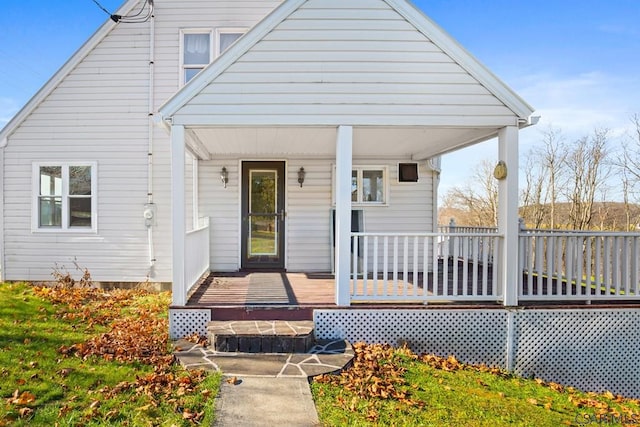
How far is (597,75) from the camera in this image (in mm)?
22062

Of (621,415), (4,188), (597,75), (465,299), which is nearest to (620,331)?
(621,415)

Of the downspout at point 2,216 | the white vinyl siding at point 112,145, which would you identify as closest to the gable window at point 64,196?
the white vinyl siding at point 112,145

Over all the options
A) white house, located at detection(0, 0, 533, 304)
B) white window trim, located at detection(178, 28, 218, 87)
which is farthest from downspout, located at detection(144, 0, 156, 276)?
white window trim, located at detection(178, 28, 218, 87)

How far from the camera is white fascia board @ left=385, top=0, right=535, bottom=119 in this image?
5055 millimetres

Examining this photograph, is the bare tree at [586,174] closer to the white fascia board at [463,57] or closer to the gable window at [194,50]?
the white fascia board at [463,57]

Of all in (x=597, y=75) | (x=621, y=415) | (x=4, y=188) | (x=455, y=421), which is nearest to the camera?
(x=455, y=421)

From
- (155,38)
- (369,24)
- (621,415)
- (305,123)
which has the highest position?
(155,38)

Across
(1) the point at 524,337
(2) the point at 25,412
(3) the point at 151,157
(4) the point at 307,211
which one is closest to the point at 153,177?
(3) the point at 151,157

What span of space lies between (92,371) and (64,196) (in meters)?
5.32

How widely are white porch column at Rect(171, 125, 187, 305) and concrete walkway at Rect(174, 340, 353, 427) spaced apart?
73 centimetres

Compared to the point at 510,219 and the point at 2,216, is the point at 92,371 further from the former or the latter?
→ the point at 2,216

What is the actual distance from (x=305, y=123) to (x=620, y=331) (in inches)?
202

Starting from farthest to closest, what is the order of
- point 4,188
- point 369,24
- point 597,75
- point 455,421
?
point 597,75 < point 4,188 < point 369,24 < point 455,421

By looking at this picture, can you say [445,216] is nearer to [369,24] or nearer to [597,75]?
[597,75]
